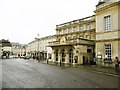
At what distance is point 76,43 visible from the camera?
33875mm

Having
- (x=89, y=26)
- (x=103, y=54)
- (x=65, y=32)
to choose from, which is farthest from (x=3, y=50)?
(x=103, y=54)

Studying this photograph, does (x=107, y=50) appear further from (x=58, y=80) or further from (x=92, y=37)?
(x=58, y=80)

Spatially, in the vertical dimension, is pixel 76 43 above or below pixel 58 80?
above

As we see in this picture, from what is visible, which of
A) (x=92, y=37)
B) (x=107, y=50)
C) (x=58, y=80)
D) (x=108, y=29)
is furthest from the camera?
(x=92, y=37)

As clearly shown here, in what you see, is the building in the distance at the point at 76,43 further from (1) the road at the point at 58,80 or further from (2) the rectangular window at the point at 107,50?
(1) the road at the point at 58,80

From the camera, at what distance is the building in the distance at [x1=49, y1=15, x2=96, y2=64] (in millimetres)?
33969

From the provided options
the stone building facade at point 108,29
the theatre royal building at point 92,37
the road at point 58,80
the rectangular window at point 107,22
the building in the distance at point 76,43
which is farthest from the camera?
Result: the building in the distance at point 76,43

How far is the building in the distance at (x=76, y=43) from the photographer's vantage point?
34.0 m

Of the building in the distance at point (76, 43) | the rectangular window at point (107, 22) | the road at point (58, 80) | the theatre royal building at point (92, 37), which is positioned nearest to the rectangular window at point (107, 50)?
the theatre royal building at point (92, 37)

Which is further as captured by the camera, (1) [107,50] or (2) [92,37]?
(2) [92,37]

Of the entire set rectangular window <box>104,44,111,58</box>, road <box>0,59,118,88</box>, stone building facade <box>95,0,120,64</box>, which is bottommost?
road <box>0,59,118,88</box>

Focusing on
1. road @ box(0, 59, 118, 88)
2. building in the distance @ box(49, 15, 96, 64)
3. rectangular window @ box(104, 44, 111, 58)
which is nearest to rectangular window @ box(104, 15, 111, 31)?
rectangular window @ box(104, 44, 111, 58)

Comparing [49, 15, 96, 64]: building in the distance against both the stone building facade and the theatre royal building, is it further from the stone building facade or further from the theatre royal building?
the stone building facade

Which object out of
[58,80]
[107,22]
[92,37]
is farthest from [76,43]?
[58,80]
